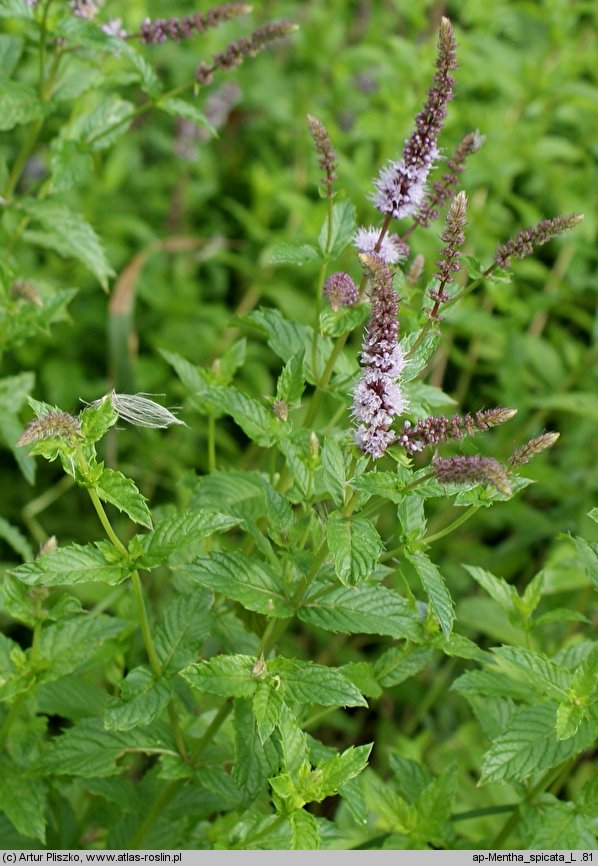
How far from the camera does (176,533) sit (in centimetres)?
173

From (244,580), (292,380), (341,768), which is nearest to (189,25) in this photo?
(292,380)

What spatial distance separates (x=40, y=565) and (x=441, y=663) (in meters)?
2.36

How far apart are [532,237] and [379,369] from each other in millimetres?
441

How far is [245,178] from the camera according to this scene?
495 cm

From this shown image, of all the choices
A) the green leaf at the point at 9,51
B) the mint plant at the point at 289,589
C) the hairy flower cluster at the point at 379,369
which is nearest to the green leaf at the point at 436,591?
the mint plant at the point at 289,589

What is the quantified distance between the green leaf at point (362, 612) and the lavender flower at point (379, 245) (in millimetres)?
636

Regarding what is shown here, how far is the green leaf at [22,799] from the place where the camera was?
188 centimetres

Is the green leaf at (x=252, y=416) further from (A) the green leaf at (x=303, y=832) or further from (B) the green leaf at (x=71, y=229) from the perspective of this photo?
(B) the green leaf at (x=71, y=229)

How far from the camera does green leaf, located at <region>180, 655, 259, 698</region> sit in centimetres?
167

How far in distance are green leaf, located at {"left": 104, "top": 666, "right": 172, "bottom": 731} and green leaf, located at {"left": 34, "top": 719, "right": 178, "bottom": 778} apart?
0.16m

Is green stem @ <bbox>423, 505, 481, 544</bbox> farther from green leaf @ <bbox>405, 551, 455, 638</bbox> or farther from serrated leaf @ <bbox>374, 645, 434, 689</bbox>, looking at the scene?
serrated leaf @ <bbox>374, 645, 434, 689</bbox>

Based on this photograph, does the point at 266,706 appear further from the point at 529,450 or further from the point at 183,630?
the point at 529,450

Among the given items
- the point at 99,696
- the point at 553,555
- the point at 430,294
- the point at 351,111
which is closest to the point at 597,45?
the point at 351,111

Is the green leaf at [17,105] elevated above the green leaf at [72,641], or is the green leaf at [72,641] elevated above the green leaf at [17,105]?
the green leaf at [17,105]
